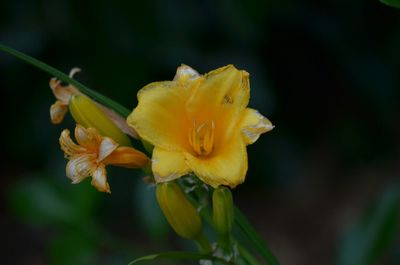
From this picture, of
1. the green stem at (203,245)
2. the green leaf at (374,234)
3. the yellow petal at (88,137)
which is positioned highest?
the yellow petal at (88,137)

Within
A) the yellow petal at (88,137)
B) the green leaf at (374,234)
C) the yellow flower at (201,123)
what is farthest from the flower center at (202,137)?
the green leaf at (374,234)

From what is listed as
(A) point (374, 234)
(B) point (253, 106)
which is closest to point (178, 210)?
(A) point (374, 234)

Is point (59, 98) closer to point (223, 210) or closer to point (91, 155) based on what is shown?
point (91, 155)

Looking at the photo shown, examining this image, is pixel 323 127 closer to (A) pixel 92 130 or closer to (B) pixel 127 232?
(B) pixel 127 232

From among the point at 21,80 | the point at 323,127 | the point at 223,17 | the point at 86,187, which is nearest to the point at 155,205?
the point at 86,187

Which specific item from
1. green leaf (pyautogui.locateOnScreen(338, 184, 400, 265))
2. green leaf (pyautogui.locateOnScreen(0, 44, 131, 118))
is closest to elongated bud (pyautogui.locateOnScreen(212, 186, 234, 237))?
green leaf (pyautogui.locateOnScreen(0, 44, 131, 118))

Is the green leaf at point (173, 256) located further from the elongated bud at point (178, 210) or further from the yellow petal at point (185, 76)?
the yellow petal at point (185, 76)

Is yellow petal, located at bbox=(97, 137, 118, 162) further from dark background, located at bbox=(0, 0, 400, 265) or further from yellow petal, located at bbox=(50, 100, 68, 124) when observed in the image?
dark background, located at bbox=(0, 0, 400, 265)
